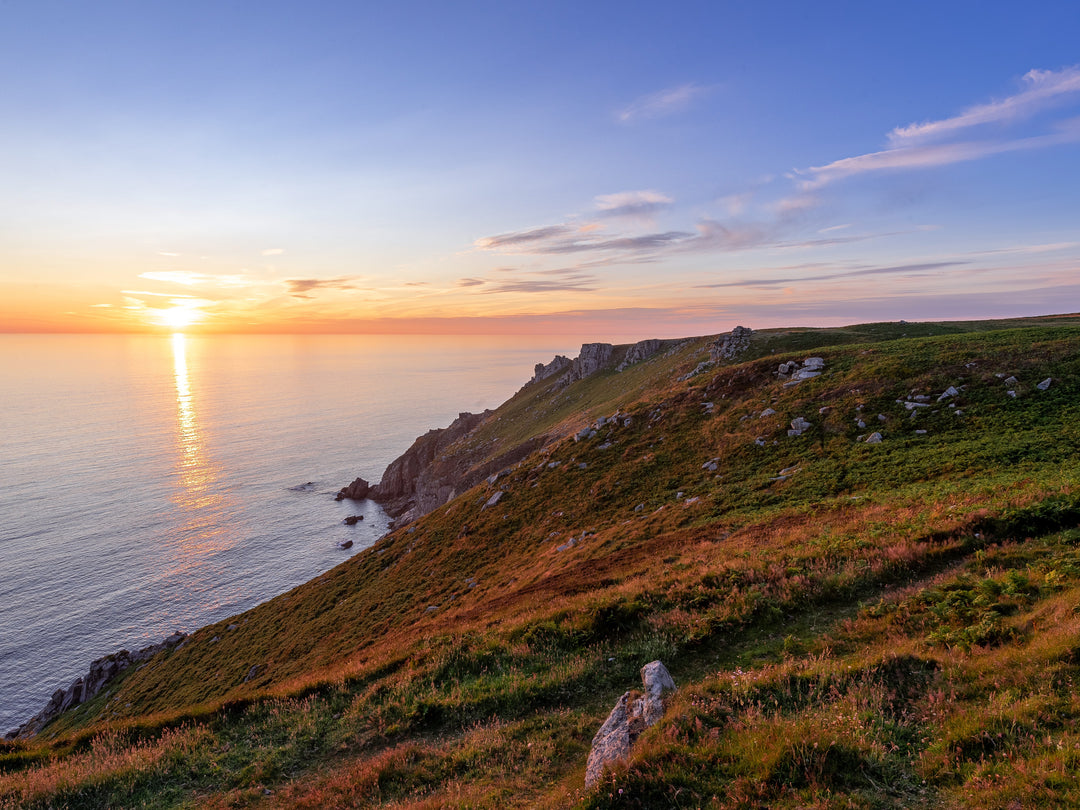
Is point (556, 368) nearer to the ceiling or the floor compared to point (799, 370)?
nearer to the ceiling

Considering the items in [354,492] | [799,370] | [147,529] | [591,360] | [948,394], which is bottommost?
[354,492]

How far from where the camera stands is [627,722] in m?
9.34

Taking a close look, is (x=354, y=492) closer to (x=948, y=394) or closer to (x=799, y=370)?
(x=799, y=370)

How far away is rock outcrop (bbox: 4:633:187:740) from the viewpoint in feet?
131

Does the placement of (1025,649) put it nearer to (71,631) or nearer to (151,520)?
(71,631)

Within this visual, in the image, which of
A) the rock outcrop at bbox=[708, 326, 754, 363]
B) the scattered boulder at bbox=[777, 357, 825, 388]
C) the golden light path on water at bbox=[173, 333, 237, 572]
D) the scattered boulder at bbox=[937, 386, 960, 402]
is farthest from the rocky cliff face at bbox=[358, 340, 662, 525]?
the scattered boulder at bbox=[937, 386, 960, 402]

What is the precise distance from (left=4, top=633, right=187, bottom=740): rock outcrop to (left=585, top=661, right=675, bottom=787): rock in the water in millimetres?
53017

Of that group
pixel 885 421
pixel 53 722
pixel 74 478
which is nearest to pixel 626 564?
pixel 885 421

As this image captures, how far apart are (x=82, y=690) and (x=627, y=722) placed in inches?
2263

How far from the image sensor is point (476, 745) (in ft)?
34.1

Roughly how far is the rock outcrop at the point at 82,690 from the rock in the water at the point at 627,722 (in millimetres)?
53017

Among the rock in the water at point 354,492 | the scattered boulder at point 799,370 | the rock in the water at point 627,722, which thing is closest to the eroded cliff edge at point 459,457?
the rock in the water at point 354,492

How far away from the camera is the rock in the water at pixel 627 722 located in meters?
8.34

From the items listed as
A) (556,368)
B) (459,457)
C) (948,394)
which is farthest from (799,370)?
(556,368)
